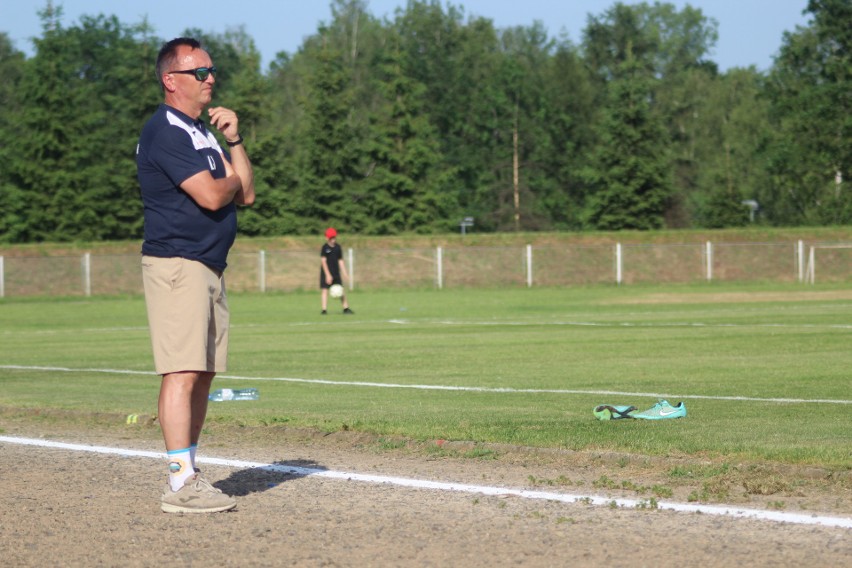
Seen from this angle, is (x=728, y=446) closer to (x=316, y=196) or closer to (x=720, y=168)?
(x=316, y=196)

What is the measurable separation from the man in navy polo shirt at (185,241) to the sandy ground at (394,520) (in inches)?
15.2

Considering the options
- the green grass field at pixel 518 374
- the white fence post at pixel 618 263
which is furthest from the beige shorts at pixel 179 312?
the white fence post at pixel 618 263

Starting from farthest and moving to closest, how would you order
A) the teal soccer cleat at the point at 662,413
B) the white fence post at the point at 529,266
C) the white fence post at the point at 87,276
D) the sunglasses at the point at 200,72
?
1. the white fence post at the point at 529,266
2. the white fence post at the point at 87,276
3. the teal soccer cleat at the point at 662,413
4. the sunglasses at the point at 200,72

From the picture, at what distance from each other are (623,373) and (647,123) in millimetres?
63257

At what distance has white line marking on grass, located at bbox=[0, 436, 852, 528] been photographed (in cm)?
674

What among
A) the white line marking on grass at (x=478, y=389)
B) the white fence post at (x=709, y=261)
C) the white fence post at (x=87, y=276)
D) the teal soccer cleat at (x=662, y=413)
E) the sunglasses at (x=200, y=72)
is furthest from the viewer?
the white fence post at (x=709, y=261)

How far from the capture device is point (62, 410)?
1267 cm

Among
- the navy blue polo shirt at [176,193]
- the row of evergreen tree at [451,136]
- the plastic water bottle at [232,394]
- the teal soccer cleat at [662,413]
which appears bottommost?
the plastic water bottle at [232,394]

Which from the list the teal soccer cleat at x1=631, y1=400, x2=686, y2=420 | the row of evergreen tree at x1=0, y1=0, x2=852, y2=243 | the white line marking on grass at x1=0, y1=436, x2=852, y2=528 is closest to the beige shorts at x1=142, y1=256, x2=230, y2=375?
the white line marking on grass at x1=0, y1=436, x2=852, y2=528

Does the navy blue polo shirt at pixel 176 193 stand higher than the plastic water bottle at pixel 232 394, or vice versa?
the navy blue polo shirt at pixel 176 193

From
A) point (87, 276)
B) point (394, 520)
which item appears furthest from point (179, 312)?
point (87, 276)

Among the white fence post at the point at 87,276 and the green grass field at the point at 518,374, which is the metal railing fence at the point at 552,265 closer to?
the white fence post at the point at 87,276

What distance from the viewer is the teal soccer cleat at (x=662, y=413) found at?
11.1 meters

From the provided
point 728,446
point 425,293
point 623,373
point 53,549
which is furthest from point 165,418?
point 425,293
